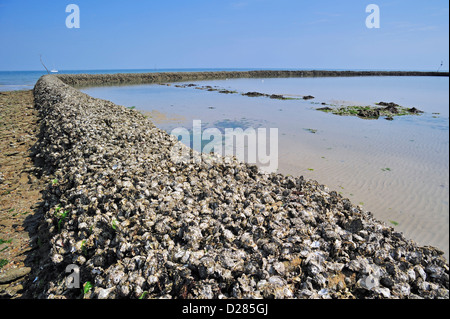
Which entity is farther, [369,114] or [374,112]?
[374,112]

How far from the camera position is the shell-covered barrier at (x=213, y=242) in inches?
130

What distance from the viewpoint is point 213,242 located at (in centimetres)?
399

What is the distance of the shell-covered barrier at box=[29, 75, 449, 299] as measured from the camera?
3.31 meters

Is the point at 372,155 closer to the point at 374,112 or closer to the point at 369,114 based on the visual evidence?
the point at 369,114

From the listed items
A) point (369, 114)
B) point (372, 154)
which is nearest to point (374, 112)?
point (369, 114)

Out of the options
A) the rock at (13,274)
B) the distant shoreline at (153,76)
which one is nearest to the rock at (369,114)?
the rock at (13,274)

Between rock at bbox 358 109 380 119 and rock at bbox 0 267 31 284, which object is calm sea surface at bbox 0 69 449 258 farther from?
rock at bbox 0 267 31 284

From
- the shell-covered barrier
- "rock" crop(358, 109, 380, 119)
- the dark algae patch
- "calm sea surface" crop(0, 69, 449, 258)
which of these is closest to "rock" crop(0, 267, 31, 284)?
the shell-covered barrier

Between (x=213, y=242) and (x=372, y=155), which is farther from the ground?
(x=372, y=155)

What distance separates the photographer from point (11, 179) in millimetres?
7277

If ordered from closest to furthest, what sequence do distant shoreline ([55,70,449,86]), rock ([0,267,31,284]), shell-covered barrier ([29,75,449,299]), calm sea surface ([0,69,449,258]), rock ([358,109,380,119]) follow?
shell-covered barrier ([29,75,449,299]) → rock ([0,267,31,284]) → calm sea surface ([0,69,449,258]) → rock ([358,109,380,119]) → distant shoreline ([55,70,449,86])
